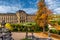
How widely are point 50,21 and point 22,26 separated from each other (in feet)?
3.46

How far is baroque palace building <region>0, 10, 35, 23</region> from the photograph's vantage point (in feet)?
25.4

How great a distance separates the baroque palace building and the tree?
0.32 meters

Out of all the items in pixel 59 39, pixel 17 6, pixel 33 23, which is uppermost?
pixel 17 6

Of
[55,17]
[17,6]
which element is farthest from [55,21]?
[17,6]

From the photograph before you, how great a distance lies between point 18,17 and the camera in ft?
25.8

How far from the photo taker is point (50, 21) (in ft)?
25.0

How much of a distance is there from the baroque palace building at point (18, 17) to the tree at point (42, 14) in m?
0.32

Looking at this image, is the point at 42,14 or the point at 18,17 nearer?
the point at 18,17

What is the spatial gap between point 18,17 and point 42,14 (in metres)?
0.86

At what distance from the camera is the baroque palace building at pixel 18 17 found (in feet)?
25.4

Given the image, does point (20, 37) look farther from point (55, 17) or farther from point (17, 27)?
point (55, 17)

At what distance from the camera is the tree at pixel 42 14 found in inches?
307

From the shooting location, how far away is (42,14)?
805cm

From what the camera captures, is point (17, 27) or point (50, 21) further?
point (17, 27)
